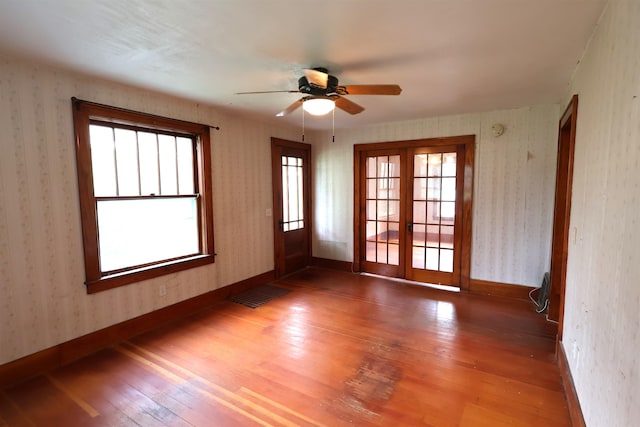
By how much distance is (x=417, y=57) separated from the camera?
2396 mm

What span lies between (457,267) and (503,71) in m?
2.77

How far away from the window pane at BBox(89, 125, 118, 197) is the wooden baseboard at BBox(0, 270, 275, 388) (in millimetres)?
1342

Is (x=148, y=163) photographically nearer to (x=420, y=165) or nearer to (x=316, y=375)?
(x=316, y=375)

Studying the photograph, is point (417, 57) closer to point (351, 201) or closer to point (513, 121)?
point (513, 121)

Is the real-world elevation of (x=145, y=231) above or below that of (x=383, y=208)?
below

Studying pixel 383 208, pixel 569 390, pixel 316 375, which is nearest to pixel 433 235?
pixel 383 208

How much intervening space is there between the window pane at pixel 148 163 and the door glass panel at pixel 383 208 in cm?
320

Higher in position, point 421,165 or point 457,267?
point 421,165

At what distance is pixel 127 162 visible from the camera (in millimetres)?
3188

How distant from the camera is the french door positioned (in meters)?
4.48

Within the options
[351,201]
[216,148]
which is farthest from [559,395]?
[216,148]

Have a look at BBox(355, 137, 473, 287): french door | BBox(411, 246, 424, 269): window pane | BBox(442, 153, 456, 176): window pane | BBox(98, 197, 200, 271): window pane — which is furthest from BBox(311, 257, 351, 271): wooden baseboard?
BBox(98, 197, 200, 271): window pane

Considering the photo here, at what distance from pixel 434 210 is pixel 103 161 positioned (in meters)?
4.20

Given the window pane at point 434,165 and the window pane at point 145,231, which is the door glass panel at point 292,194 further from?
the window pane at point 434,165
